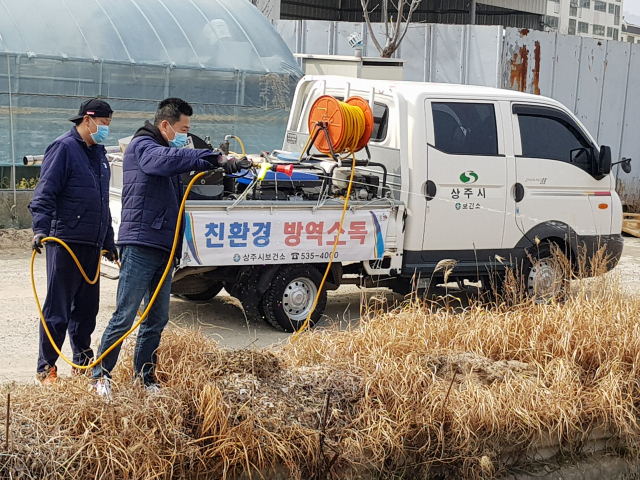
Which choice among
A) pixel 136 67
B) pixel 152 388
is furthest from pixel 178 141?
pixel 136 67

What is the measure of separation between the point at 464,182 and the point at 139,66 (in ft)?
23.5

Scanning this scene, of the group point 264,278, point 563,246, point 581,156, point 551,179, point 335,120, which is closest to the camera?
point 264,278

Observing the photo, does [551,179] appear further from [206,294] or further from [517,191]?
[206,294]

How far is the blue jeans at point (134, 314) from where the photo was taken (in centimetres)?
530

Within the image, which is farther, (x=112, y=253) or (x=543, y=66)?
(x=543, y=66)

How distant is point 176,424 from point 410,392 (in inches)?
58.8

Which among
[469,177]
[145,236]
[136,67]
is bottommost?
[145,236]

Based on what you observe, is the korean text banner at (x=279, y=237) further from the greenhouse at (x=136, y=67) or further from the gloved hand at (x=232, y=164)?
the greenhouse at (x=136, y=67)

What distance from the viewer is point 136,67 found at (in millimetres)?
13867

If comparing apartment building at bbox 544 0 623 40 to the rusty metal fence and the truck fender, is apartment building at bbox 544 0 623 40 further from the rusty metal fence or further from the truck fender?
the truck fender

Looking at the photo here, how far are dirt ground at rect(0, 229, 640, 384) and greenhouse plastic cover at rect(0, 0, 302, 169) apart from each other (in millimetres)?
2638

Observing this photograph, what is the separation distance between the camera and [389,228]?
822 centimetres

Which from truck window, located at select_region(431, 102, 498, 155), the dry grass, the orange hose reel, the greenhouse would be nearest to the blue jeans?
the dry grass

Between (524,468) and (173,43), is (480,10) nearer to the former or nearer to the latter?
(173,43)
